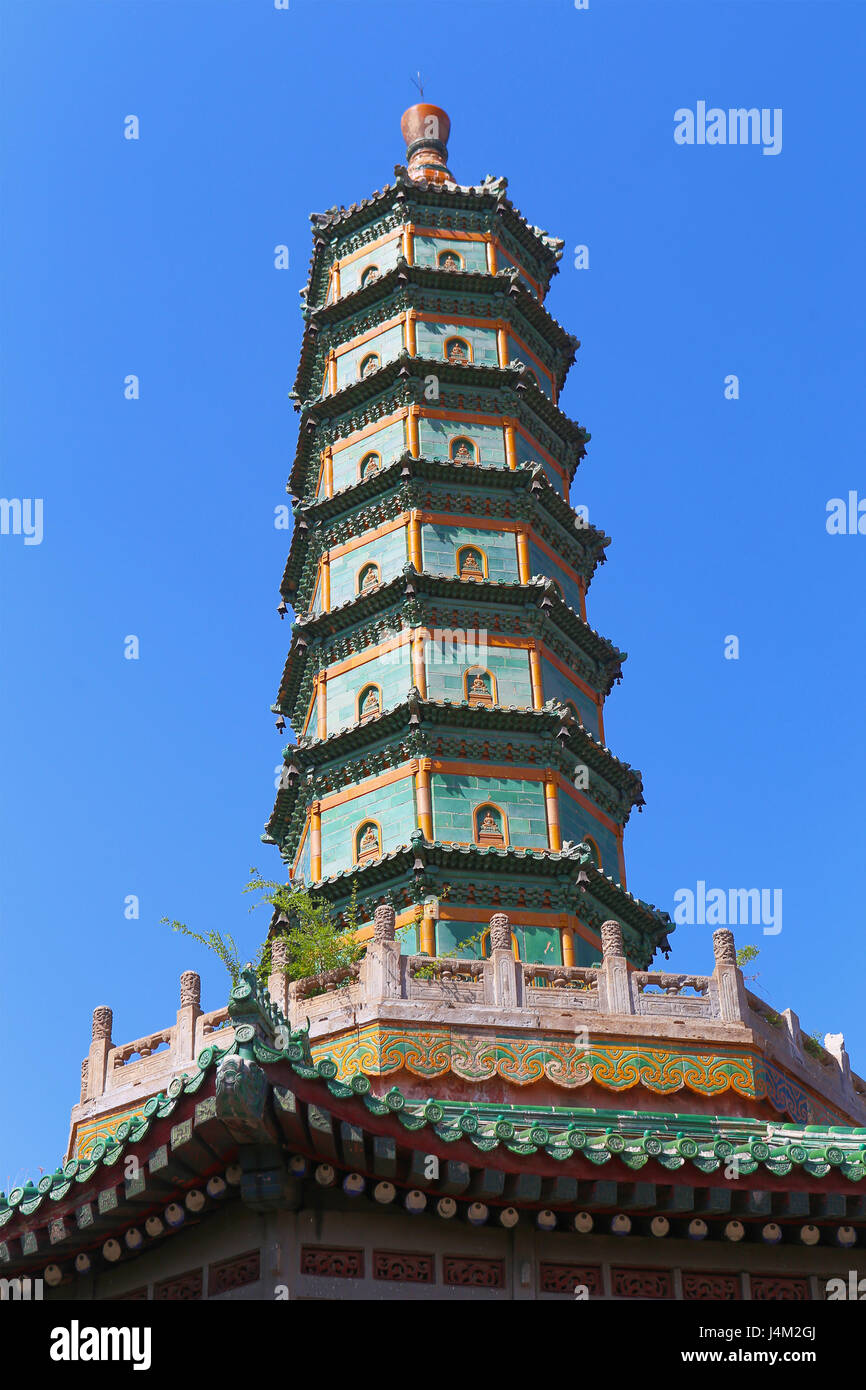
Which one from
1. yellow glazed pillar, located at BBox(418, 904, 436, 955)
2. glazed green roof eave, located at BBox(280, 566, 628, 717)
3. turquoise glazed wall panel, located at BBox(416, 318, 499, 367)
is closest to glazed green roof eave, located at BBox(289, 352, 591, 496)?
turquoise glazed wall panel, located at BBox(416, 318, 499, 367)

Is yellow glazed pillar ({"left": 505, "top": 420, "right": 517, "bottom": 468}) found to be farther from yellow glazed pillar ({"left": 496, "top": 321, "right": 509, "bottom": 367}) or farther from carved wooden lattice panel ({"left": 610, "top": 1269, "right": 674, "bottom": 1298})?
carved wooden lattice panel ({"left": 610, "top": 1269, "right": 674, "bottom": 1298})

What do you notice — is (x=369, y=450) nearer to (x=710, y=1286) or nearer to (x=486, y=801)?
(x=486, y=801)

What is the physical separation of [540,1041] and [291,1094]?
8.47 metres

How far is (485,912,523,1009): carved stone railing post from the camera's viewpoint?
71.8 feet

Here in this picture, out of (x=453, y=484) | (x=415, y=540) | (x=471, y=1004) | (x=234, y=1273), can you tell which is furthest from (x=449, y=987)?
(x=453, y=484)

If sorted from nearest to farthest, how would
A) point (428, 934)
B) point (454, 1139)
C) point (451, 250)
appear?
point (454, 1139) → point (428, 934) → point (451, 250)

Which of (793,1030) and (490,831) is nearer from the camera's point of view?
(793,1030)

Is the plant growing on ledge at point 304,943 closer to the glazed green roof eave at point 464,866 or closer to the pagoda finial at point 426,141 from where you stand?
the glazed green roof eave at point 464,866

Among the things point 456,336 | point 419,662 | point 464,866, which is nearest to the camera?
point 464,866

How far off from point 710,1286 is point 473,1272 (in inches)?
85.7

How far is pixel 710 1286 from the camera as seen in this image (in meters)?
15.3

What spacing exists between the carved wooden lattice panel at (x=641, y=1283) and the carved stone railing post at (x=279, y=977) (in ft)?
25.8

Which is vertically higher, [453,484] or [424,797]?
[453,484]
